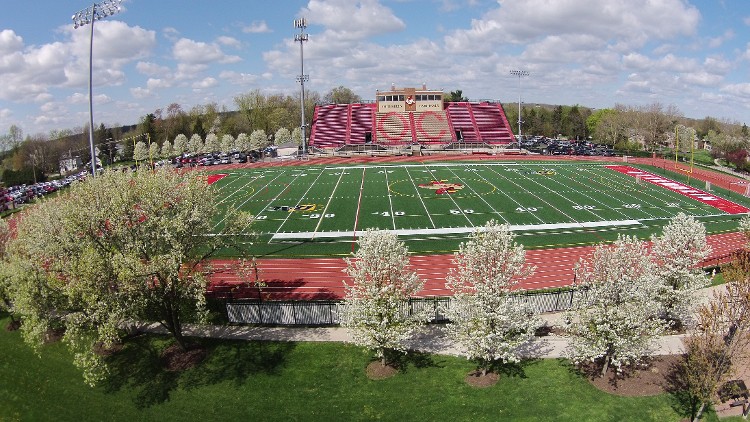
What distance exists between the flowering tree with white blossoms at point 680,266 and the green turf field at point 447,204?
12874mm

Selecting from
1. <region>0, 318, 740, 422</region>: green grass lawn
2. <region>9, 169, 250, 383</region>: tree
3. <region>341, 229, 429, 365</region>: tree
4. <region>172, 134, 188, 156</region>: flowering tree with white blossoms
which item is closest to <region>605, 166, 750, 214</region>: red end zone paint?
<region>0, 318, 740, 422</region>: green grass lawn

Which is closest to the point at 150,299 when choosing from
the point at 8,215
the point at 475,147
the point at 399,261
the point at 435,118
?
the point at 399,261

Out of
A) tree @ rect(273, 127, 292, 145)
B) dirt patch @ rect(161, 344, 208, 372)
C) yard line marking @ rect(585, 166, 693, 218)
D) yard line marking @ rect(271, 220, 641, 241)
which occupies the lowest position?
dirt patch @ rect(161, 344, 208, 372)

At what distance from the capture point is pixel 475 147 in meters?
90.2

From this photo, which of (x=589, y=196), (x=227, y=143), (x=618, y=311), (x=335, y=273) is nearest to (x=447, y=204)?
(x=589, y=196)

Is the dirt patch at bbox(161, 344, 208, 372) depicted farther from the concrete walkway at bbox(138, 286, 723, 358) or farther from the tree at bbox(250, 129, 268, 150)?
the tree at bbox(250, 129, 268, 150)

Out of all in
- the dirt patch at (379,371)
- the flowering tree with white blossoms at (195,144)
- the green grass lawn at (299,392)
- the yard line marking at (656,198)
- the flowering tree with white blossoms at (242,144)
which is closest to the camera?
the green grass lawn at (299,392)

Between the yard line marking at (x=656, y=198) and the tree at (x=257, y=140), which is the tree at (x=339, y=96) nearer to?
the tree at (x=257, y=140)

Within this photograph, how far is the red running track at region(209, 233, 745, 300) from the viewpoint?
28422 mm

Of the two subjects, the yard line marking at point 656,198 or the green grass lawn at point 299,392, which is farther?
the yard line marking at point 656,198

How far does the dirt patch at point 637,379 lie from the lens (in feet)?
61.6

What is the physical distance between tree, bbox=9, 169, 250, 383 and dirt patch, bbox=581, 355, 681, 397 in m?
16.4

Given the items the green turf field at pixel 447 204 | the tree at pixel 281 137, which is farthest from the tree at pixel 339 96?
the green turf field at pixel 447 204

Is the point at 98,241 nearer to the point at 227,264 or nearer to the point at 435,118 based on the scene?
the point at 227,264
